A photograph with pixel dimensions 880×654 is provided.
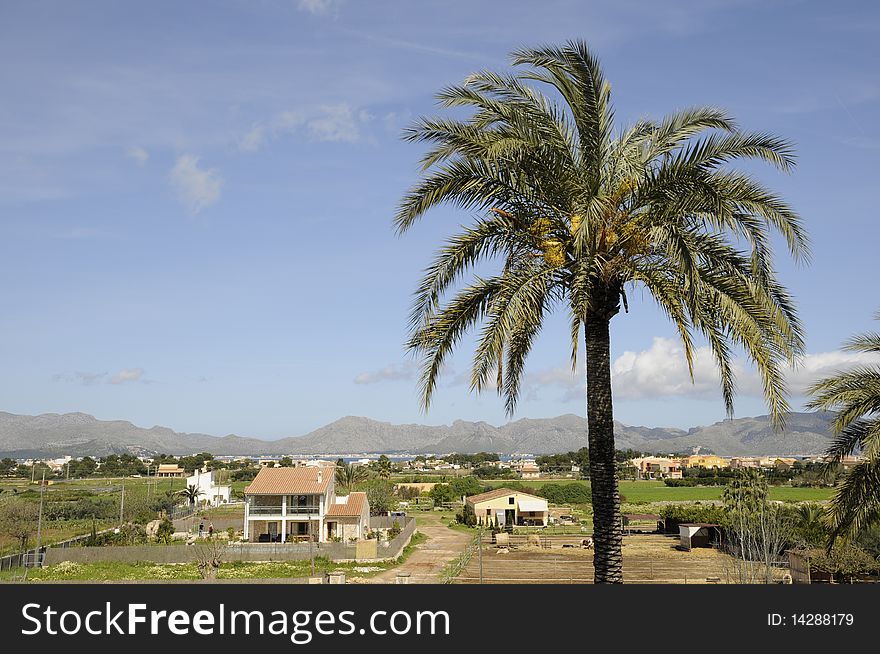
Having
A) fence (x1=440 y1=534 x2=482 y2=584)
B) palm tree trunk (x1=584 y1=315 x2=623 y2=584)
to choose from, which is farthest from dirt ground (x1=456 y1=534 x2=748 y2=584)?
palm tree trunk (x1=584 y1=315 x2=623 y2=584)

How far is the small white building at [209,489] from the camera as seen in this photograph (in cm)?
8306

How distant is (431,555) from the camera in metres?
46.9

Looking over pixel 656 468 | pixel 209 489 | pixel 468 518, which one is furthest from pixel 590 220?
pixel 656 468

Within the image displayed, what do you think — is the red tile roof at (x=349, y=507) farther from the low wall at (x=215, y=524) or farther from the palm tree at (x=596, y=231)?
the palm tree at (x=596, y=231)

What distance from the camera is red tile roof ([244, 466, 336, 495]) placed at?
51.7m

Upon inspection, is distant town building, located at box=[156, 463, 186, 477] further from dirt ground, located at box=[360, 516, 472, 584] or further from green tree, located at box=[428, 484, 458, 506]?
dirt ground, located at box=[360, 516, 472, 584]

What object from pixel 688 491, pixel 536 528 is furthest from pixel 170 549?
pixel 688 491

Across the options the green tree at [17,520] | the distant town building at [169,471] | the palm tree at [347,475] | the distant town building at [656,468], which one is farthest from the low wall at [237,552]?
the distant town building at [656,468]

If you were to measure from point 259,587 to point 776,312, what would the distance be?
7316 mm

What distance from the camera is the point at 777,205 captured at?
1003 cm

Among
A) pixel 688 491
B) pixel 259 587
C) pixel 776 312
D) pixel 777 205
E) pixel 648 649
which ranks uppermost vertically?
pixel 777 205

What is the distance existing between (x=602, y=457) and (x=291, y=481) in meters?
46.7

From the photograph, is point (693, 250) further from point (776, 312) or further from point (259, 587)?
point (259, 587)

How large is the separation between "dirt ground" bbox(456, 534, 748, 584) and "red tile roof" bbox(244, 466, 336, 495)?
42.5 ft
